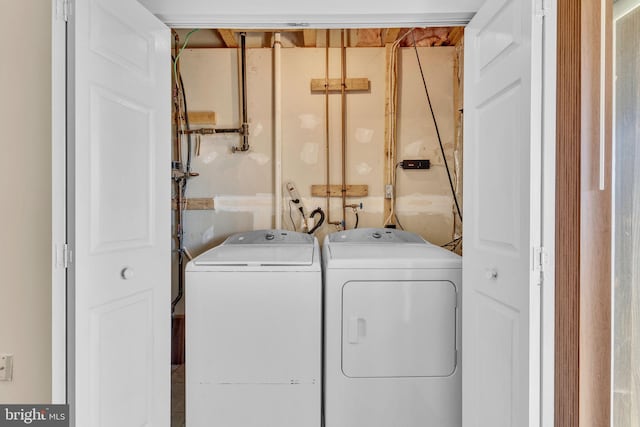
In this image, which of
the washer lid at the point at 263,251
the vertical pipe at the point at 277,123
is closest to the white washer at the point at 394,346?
the washer lid at the point at 263,251

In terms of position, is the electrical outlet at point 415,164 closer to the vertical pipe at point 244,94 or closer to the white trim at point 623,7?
the vertical pipe at point 244,94

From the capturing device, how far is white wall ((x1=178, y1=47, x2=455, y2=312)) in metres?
2.71

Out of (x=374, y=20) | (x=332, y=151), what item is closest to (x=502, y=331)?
(x=374, y=20)

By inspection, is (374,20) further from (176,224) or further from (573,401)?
(176,224)

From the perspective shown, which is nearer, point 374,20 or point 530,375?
point 530,375

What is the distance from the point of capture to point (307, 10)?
154 cm

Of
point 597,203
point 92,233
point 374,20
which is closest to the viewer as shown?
point 597,203

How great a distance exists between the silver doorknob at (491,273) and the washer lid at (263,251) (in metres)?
0.78

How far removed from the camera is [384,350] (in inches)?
67.7

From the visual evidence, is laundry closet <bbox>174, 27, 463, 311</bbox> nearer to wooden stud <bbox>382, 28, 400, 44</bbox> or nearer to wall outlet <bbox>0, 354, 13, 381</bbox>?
wooden stud <bbox>382, 28, 400, 44</bbox>

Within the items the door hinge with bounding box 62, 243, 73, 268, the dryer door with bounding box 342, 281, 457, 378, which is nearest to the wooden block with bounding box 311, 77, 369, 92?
the dryer door with bounding box 342, 281, 457, 378

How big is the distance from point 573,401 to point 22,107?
2180mm

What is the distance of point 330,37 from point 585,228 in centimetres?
223

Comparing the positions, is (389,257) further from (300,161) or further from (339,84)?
(339,84)
